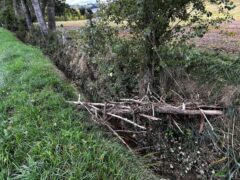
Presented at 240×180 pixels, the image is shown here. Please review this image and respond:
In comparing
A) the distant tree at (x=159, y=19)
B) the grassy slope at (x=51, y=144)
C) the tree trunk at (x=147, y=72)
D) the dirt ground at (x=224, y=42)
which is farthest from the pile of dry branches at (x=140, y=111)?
the dirt ground at (x=224, y=42)

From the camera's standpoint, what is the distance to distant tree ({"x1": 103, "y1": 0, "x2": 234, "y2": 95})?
454 centimetres

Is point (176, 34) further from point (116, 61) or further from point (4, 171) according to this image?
point (4, 171)

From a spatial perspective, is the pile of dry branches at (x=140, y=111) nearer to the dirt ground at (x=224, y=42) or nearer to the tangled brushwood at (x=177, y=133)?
the tangled brushwood at (x=177, y=133)

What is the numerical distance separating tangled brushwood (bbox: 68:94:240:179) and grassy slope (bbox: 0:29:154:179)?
1.41ft

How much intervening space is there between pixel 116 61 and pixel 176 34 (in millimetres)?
1276

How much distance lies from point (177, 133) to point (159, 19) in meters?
1.87

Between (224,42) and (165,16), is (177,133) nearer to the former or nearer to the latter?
(165,16)

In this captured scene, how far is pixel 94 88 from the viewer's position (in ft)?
20.1

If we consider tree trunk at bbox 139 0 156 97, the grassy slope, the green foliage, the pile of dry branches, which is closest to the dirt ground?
the green foliage

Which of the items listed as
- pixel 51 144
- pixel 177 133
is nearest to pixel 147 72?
A: pixel 177 133

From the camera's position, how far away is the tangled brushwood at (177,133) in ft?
11.8

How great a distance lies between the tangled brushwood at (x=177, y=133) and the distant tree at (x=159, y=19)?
0.89 m

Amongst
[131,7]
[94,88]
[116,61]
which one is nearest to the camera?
[131,7]

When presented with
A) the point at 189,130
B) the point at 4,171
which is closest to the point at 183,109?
the point at 189,130
